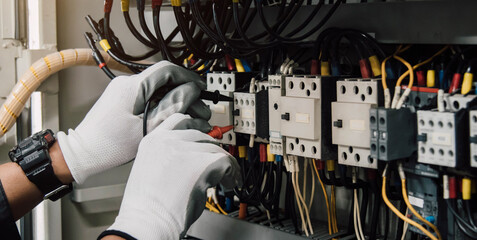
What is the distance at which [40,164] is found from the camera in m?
1.39

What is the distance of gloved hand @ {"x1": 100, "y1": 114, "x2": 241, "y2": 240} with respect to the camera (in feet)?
3.72

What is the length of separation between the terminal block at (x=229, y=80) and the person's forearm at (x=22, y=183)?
0.49 m

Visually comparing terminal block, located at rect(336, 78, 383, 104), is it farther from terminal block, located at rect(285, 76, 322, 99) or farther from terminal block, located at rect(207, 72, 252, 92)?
terminal block, located at rect(207, 72, 252, 92)

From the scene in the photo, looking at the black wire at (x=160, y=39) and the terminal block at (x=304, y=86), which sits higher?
the black wire at (x=160, y=39)

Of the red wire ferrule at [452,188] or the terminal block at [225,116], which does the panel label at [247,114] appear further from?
the red wire ferrule at [452,188]

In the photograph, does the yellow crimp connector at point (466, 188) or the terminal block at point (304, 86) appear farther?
the terminal block at point (304, 86)

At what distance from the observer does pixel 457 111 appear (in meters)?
1.10

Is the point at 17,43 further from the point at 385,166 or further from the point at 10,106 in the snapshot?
the point at 385,166

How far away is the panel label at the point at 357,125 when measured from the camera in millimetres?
1245

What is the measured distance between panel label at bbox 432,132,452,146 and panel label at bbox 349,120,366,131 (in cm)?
16

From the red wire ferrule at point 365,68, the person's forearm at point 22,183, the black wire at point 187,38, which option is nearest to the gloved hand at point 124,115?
the person's forearm at point 22,183

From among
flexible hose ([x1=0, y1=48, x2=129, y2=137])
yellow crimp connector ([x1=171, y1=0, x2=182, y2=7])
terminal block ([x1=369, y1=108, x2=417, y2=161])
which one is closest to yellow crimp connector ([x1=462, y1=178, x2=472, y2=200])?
terminal block ([x1=369, y1=108, x2=417, y2=161])

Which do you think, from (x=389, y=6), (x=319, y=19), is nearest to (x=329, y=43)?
(x=319, y=19)

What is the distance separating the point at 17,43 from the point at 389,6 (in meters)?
1.26
